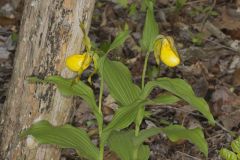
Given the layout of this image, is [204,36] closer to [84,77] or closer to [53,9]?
[84,77]

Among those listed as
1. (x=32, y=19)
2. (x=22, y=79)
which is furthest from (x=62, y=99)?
(x=32, y=19)

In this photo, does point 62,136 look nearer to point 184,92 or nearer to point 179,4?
point 184,92

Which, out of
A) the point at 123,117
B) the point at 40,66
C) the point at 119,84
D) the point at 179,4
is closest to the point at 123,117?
the point at 123,117

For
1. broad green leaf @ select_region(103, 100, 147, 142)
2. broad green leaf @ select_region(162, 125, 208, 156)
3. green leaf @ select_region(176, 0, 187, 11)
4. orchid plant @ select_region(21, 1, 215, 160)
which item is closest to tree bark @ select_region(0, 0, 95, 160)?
orchid plant @ select_region(21, 1, 215, 160)

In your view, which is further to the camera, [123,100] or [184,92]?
[123,100]

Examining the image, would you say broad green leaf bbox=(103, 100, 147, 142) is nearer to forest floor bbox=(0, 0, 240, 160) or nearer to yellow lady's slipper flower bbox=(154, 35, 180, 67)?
yellow lady's slipper flower bbox=(154, 35, 180, 67)
